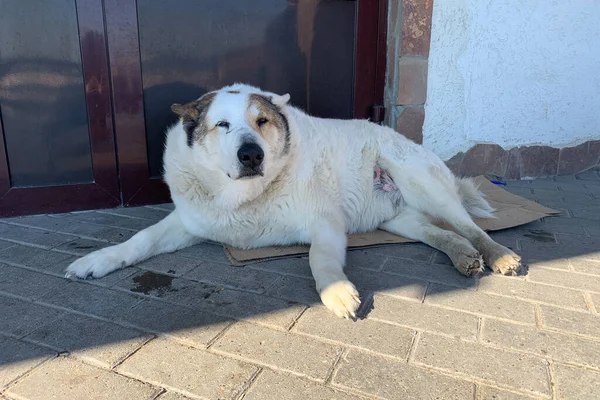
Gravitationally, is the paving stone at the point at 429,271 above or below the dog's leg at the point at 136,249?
below

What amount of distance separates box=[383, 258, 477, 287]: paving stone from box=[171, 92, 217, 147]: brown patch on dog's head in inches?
50.8

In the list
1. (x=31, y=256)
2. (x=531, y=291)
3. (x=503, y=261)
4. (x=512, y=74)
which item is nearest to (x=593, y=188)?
(x=512, y=74)

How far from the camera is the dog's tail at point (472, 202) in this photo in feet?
11.0

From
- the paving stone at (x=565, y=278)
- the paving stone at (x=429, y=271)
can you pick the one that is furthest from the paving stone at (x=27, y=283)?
the paving stone at (x=565, y=278)

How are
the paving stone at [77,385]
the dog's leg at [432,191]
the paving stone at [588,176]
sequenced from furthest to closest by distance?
the paving stone at [588,176] → the dog's leg at [432,191] → the paving stone at [77,385]

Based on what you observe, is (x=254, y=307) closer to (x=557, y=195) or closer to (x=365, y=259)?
(x=365, y=259)

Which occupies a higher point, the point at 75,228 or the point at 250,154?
the point at 250,154

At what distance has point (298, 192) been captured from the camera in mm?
2783

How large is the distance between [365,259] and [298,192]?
562 mm

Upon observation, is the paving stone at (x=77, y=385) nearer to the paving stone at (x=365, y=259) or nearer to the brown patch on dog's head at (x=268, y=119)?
the paving stone at (x=365, y=259)

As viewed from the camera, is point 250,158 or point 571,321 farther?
point 250,158

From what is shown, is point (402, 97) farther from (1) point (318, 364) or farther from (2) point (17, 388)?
(2) point (17, 388)

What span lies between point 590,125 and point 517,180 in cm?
104

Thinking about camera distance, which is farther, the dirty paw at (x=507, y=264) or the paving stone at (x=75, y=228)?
the paving stone at (x=75, y=228)
